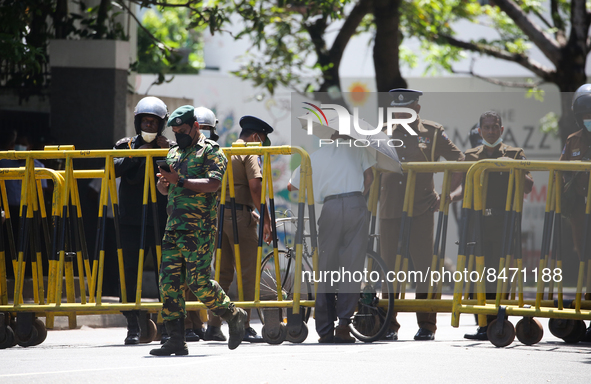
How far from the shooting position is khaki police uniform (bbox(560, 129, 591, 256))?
6969 millimetres

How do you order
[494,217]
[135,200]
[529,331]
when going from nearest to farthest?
1. [529,331]
2. [135,200]
3. [494,217]

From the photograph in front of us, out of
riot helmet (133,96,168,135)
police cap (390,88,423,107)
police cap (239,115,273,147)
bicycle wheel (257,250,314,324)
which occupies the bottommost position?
bicycle wheel (257,250,314,324)

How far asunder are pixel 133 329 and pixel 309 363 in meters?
2.15

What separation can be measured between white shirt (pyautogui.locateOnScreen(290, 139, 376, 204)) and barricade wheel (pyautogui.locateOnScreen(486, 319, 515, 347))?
1541 mm

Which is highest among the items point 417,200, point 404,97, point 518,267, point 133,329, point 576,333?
point 404,97

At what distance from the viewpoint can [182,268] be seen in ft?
19.6

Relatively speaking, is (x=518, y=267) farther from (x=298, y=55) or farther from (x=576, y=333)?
(x=298, y=55)

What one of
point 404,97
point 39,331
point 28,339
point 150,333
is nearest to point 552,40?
point 404,97

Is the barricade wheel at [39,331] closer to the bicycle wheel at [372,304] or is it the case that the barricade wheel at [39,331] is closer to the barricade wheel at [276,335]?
the barricade wheel at [276,335]

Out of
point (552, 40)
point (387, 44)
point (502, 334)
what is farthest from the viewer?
point (552, 40)

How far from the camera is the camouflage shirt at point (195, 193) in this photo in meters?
5.86

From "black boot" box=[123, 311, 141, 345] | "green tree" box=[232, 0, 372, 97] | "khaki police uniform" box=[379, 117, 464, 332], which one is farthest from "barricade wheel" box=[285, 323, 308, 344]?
"green tree" box=[232, 0, 372, 97]

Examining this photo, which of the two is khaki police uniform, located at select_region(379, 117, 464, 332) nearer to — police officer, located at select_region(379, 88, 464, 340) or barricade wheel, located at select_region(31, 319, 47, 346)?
police officer, located at select_region(379, 88, 464, 340)

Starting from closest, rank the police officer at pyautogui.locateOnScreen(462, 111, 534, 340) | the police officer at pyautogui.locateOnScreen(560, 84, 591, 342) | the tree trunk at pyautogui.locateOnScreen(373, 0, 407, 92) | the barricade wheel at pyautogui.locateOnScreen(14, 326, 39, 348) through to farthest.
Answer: the barricade wheel at pyautogui.locateOnScreen(14, 326, 39, 348) → the police officer at pyautogui.locateOnScreen(560, 84, 591, 342) → the police officer at pyautogui.locateOnScreen(462, 111, 534, 340) → the tree trunk at pyautogui.locateOnScreen(373, 0, 407, 92)
